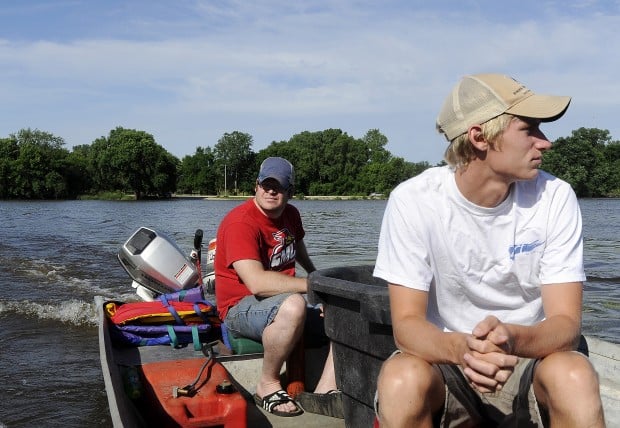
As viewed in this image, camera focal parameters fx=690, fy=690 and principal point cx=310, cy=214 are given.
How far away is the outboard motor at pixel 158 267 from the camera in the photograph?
5.85 metres

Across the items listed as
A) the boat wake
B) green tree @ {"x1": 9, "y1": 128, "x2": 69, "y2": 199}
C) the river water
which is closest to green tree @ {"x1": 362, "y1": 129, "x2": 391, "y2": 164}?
green tree @ {"x1": 9, "y1": 128, "x2": 69, "y2": 199}

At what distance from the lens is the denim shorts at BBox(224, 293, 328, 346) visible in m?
3.65

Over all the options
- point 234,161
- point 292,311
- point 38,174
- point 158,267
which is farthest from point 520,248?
point 234,161

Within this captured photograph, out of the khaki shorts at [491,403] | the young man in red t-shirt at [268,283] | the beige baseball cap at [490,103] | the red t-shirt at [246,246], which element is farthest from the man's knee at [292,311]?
the beige baseball cap at [490,103]

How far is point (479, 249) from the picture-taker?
7.64ft

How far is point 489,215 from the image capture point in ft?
7.69

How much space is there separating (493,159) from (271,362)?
1856mm

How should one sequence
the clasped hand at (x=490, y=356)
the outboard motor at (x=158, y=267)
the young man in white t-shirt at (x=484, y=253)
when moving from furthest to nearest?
the outboard motor at (x=158, y=267), the young man in white t-shirt at (x=484, y=253), the clasped hand at (x=490, y=356)

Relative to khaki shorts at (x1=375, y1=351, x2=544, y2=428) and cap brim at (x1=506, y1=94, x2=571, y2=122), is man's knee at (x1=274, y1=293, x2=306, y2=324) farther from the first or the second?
cap brim at (x1=506, y1=94, x2=571, y2=122)

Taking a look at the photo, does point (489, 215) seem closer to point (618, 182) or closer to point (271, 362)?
point (271, 362)

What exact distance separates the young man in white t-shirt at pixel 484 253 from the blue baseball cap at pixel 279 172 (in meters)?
1.56

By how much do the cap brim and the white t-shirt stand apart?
11.6 inches

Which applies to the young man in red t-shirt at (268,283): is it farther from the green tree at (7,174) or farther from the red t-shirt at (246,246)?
the green tree at (7,174)

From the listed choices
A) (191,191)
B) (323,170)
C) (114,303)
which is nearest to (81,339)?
(114,303)
